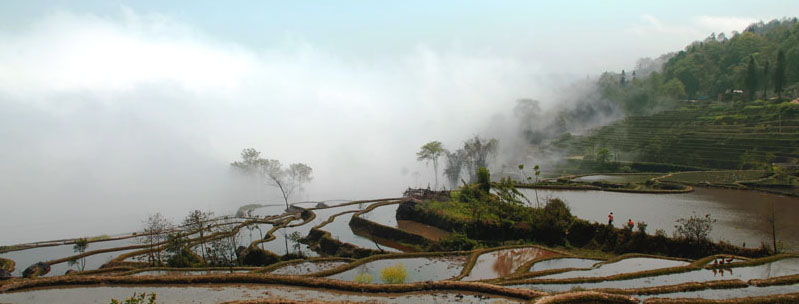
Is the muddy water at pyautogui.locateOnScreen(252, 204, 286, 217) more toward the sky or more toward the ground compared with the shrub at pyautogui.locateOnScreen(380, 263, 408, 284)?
more toward the sky

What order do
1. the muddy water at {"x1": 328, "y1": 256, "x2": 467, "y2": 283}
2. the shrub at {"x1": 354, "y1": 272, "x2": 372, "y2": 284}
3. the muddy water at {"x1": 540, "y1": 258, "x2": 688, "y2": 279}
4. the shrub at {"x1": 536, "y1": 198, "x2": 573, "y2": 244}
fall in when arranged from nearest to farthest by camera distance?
the muddy water at {"x1": 540, "y1": 258, "x2": 688, "y2": 279} → the shrub at {"x1": 354, "y1": 272, "x2": 372, "y2": 284} → the muddy water at {"x1": 328, "y1": 256, "x2": 467, "y2": 283} → the shrub at {"x1": 536, "y1": 198, "x2": 573, "y2": 244}

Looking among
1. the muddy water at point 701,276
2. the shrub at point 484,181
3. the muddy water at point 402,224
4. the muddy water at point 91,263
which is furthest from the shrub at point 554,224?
the muddy water at point 91,263

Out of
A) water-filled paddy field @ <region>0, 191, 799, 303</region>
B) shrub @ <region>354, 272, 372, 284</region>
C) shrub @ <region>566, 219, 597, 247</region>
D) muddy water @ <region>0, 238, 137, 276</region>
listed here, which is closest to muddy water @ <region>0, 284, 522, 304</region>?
water-filled paddy field @ <region>0, 191, 799, 303</region>

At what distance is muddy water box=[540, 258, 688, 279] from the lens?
1680cm

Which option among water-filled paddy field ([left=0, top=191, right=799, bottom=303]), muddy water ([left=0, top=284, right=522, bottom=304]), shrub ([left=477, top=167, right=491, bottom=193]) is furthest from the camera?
shrub ([left=477, top=167, right=491, bottom=193])

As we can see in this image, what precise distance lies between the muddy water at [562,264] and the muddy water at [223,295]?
7477 mm

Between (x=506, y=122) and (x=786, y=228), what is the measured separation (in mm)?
81345

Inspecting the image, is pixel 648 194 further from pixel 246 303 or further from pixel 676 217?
pixel 246 303

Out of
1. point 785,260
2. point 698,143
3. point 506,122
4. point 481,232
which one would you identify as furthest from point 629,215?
point 506,122

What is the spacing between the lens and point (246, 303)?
12.0 metres

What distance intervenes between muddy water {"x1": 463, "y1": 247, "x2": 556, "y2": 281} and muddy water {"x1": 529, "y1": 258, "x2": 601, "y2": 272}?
0.91 m

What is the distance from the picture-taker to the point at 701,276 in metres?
15.3

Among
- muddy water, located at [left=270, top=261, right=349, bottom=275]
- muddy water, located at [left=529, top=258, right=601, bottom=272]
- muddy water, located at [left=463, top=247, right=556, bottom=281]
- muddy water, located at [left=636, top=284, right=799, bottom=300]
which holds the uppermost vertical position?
muddy water, located at [left=270, top=261, right=349, bottom=275]

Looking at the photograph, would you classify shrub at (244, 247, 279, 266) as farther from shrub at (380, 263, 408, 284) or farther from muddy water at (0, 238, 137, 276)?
muddy water at (0, 238, 137, 276)
